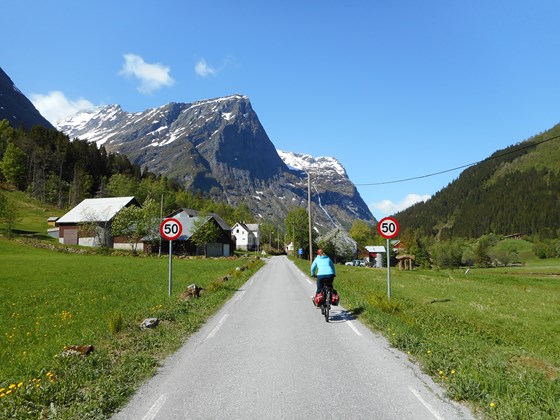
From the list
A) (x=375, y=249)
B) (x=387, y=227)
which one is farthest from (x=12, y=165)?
(x=387, y=227)

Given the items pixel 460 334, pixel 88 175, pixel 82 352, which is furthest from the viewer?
pixel 88 175

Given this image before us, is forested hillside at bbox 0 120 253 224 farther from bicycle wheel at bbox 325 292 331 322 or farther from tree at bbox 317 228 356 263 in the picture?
bicycle wheel at bbox 325 292 331 322

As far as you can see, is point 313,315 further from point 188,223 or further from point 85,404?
point 188,223

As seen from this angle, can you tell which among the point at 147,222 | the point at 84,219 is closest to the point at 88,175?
the point at 84,219

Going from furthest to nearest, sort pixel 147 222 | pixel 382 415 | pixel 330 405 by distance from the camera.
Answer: pixel 147 222
pixel 330 405
pixel 382 415

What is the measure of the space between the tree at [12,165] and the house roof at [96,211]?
118ft

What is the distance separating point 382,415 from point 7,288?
21867 millimetres

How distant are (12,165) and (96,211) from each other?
44.5m

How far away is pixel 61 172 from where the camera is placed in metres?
120

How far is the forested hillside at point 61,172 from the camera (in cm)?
10582

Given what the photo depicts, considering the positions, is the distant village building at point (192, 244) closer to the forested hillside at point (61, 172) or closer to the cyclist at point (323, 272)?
the forested hillside at point (61, 172)


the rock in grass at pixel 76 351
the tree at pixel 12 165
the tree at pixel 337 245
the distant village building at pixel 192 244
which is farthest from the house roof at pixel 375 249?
the rock in grass at pixel 76 351

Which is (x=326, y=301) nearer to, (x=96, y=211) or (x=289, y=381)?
(x=289, y=381)

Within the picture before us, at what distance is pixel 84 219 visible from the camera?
7294cm
